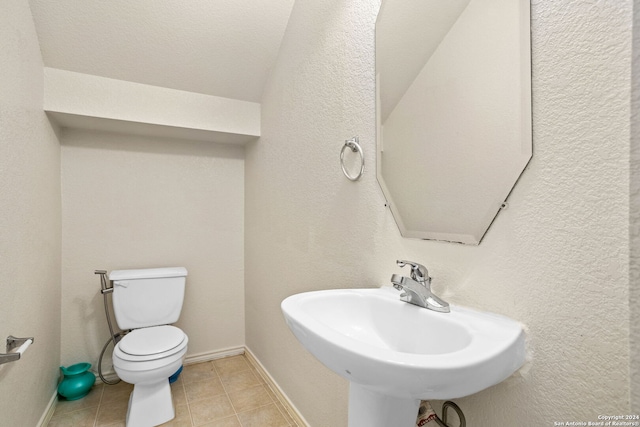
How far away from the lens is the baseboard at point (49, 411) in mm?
1706

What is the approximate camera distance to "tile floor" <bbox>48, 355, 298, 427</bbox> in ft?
5.90

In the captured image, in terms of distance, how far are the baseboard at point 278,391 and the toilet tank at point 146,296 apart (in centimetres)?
71

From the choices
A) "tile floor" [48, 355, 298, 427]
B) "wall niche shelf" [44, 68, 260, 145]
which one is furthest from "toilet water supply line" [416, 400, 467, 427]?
"wall niche shelf" [44, 68, 260, 145]

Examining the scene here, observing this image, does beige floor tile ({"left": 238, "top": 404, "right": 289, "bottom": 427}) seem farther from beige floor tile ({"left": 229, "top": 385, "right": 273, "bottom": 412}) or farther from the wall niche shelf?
the wall niche shelf

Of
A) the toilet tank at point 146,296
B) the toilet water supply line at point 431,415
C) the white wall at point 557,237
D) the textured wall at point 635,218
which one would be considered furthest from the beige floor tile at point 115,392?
the textured wall at point 635,218

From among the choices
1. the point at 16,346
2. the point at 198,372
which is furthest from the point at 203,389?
the point at 16,346

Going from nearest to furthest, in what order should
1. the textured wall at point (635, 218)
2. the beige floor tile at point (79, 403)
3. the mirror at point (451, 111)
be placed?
1. the textured wall at point (635, 218)
2. the mirror at point (451, 111)
3. the beige floor tile at point (79, 403)

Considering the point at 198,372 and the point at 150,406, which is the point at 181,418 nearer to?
the point at 150,406

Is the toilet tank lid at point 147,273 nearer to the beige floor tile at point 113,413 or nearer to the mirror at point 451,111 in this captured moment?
the beige floor tile at point 113,413

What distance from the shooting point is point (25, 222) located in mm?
1468

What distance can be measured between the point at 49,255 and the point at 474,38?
2.35 meters

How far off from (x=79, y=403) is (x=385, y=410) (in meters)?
2.16

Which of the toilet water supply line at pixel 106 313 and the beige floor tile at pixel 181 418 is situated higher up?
the toilet water supply line at pixel 106 313

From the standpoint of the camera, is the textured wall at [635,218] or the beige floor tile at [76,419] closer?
the textured wall at [635,218]
